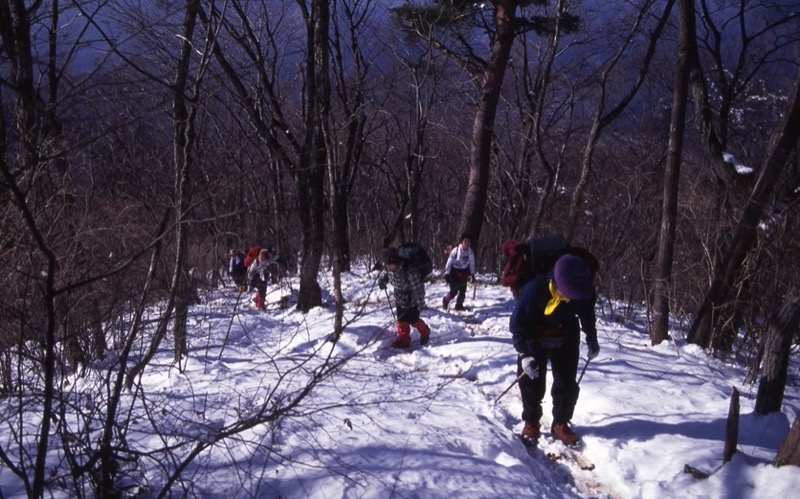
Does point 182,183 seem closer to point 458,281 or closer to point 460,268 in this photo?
point 458,281

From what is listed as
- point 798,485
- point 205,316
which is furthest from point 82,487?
point 798,485

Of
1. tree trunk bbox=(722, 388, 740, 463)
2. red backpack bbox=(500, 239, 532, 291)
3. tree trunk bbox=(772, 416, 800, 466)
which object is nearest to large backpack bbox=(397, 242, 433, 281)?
red backpack bbox=(500, 239, 532, 291)

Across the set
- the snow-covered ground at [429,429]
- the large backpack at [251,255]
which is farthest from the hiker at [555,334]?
the large backpack at [251,255]

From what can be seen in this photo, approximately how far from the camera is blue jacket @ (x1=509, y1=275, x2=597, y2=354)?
15.8 feet

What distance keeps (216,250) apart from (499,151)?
1803cm

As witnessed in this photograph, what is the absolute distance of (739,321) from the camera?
346 inches

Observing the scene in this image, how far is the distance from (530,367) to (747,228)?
502 centimetres

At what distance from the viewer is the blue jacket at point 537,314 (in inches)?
190

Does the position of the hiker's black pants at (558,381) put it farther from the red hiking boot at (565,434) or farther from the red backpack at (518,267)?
the red backpack at (518,267)

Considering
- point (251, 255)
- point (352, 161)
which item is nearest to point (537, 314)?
point (251, 255)

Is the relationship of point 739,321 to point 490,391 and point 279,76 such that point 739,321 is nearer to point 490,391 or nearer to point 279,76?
point 490,391

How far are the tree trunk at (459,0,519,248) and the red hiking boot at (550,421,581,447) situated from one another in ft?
25.0

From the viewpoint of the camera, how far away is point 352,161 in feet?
63.5

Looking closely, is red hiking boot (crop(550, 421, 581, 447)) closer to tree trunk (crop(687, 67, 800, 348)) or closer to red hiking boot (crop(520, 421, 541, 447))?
red hiking boot (crop(520, 421, 541, 447))
